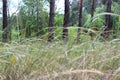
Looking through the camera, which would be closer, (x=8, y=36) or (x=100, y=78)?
(x=100, y=78)

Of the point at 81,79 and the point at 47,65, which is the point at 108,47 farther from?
the point at 81,79

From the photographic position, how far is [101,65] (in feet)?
5.73

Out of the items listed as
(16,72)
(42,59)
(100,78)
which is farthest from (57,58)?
(100,78)

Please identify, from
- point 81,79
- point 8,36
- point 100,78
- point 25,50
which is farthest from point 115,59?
point 8,36

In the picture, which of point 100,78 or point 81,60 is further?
point 81,60

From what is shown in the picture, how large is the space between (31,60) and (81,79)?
0.52 m

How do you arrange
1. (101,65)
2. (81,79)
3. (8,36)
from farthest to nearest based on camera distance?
(8,36), (101,65), (81,79)

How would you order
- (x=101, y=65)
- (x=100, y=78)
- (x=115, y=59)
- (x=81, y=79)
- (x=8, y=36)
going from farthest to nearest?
1. (x=8, y=36)
2. (x=115, y=59)
3. (x=101, y=65)
4. (x=100, y=78)
5. (x=81, y=79)

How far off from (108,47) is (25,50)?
0.55m

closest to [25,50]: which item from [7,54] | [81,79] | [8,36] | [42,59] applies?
[7,54]

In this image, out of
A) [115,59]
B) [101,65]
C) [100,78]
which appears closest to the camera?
[100,78]

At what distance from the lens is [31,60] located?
1.95m

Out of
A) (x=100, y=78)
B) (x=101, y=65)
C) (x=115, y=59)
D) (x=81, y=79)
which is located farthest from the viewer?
(x=115, y=59)

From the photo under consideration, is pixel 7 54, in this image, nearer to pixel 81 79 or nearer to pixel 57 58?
pixel 57 58
